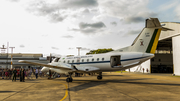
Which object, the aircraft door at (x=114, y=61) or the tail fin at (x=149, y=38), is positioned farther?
the aircraft door at (x=114, y=61)

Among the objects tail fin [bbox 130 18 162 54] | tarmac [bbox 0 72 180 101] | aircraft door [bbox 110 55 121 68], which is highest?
tail fin [bbox 130 18 162 54]

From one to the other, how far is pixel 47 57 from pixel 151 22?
3873 inches

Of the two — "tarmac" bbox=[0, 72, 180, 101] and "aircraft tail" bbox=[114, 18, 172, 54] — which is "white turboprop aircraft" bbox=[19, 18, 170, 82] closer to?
"aircraft tail" bbox=[114, 18, 172, 54]

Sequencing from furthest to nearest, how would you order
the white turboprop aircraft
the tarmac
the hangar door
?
the hangar door < the white turboprop aircraft < the tarmac

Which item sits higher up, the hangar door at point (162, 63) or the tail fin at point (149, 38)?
the tail fin at point (149, 38)

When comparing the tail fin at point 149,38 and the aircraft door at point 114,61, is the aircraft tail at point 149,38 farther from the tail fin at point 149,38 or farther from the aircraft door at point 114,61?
the aircraft door at point 114,61

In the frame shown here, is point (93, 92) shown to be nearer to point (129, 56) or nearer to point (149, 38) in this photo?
point (129, 56)

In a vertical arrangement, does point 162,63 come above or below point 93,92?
above

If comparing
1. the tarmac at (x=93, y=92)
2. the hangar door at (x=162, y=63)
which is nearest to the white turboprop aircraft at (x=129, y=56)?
the tarmac at (x=93, y=92)

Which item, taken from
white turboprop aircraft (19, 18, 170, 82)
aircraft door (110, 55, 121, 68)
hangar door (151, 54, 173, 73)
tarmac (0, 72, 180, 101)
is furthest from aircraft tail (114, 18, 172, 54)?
hangar door (151, 54, 173, 73)

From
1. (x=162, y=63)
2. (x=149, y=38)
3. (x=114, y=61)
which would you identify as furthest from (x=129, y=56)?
(x=162, y=63)

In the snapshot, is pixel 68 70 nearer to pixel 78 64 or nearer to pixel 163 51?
pixel 78 64

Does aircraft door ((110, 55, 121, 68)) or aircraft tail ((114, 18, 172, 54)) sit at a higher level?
aircraft tail ((114, 18, 172, 54))

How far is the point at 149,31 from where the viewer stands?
53.2ft
